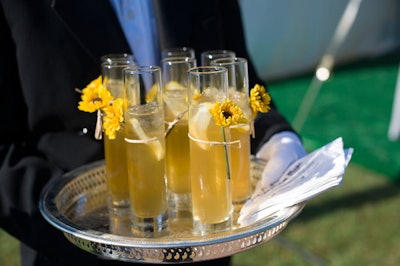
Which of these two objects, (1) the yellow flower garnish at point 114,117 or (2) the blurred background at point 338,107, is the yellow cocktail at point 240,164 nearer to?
(1) the yellow flower garnish at point 114,117

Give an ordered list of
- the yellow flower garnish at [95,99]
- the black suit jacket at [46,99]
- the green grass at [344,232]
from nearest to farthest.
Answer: the yellow flower garnish at [95,99] → the black suit jacket at [46,99] → the green grass at [344,232]

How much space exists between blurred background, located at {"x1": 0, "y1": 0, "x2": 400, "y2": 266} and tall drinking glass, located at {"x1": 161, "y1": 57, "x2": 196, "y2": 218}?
181cm

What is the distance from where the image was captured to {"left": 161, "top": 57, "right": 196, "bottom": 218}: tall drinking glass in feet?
4.10

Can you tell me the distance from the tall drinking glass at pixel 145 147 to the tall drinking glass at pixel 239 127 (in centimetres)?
14

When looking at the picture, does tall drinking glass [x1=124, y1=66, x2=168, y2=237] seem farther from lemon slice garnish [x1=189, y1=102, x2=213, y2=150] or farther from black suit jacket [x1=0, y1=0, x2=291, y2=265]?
black suit jacket [x1=0, y1=0, x2=291, y2=265]

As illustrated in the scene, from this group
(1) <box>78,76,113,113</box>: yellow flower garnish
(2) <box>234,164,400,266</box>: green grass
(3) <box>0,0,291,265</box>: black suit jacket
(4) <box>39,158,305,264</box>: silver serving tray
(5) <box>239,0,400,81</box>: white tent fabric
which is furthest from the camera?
(5) <box>239,0,400,81</box>: white tent fabric

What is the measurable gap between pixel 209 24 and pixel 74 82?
1.27ft

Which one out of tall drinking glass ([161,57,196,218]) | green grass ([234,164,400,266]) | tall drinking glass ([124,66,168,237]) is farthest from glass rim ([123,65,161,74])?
green grass ([234,164,400,266])

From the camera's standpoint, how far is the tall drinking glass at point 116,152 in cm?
126

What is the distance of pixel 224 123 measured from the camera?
1.11 metres

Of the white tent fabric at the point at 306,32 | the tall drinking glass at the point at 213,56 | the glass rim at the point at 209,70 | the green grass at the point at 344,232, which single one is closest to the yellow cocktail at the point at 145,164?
the glass rim at the point at 209,70

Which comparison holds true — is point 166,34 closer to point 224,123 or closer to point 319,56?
point 224,123

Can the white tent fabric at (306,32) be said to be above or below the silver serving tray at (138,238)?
below

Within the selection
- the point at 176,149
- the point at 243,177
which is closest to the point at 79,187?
the point at 176,149
